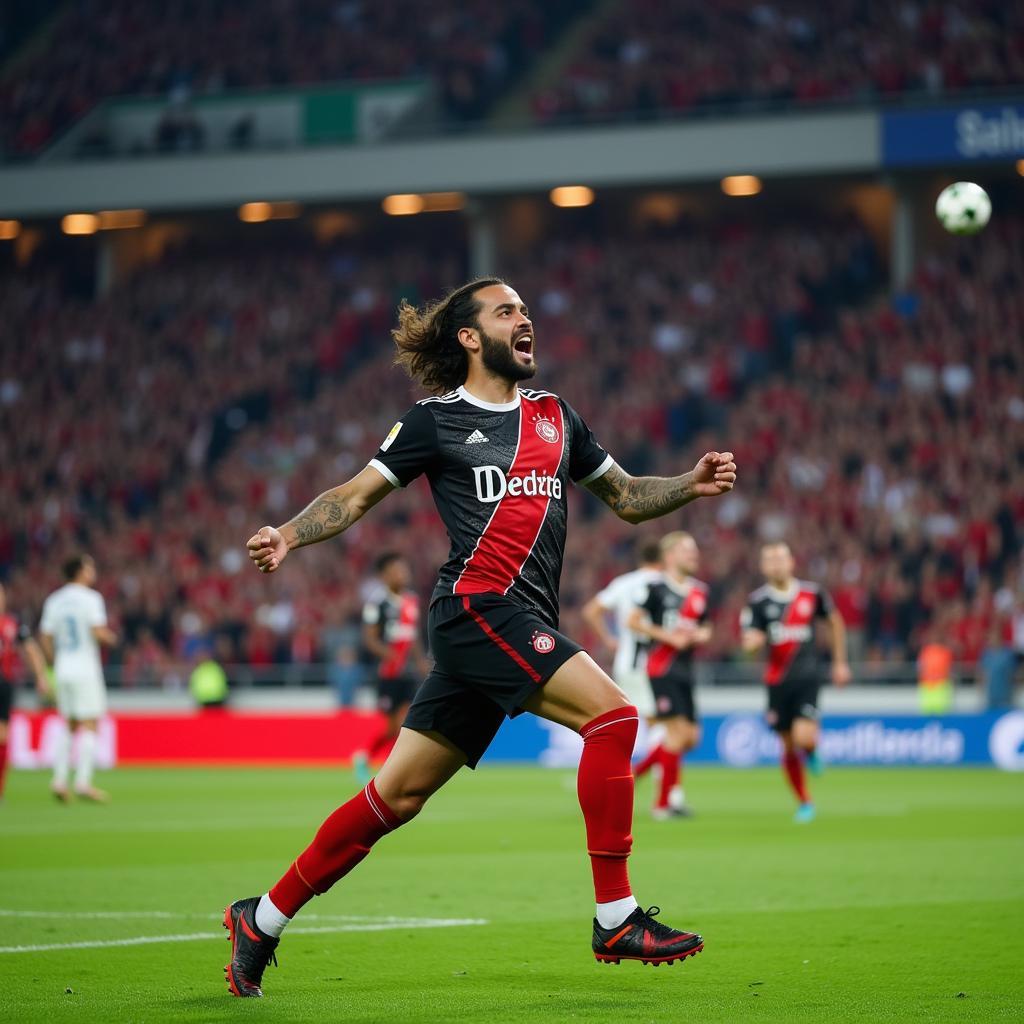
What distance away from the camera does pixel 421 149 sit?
3828 cm

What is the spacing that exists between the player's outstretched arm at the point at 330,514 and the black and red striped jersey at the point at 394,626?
14.5 metres

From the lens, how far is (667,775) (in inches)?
663

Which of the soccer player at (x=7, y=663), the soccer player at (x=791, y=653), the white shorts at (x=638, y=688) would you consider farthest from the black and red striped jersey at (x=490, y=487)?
the white shorts at (x=638, y=688)

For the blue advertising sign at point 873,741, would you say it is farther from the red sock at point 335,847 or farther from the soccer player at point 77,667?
the red sock at point 335,847

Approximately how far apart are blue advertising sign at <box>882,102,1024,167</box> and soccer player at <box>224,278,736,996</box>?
27977 mm

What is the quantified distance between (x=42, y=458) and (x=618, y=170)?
1271 centimetres

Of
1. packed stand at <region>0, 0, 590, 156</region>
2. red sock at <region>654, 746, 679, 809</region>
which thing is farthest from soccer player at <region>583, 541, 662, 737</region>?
packed stand at <region>0, 0, 590, 156</region>

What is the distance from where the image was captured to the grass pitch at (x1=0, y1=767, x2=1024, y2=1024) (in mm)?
6773

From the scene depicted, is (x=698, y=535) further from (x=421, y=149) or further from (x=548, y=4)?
(x=548, y=4)

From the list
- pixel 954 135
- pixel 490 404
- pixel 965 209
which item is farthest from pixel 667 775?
pixel 954 135

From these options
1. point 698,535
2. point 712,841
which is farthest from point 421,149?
point 712,841

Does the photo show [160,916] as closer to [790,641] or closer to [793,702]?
[793,702]

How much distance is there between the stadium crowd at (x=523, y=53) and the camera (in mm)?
35406

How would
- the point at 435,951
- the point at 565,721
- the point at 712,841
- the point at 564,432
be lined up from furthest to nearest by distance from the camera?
1. the point at 712,841
2. the point at 435,951
3. the point at 564,432
4. the point at 565,721
